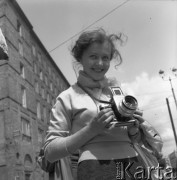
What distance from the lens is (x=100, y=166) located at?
4.11ft

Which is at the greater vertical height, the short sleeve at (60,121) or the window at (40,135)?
the window at (40,135)

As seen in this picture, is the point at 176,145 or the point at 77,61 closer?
the point at 77,61

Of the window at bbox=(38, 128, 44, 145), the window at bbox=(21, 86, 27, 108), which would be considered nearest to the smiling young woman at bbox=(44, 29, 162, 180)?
the window at bbox=(21, 86, 27, 108)

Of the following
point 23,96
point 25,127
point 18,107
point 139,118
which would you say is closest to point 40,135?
point 25,127

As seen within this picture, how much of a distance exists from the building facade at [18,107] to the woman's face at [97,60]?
1501 centimetres

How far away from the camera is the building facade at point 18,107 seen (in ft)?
52.3

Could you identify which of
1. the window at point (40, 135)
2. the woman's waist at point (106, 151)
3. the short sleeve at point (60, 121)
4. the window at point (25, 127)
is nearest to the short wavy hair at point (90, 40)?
the short sleeve at point (60, 121)

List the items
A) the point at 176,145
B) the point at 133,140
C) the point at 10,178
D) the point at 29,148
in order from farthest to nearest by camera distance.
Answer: the point at 176,145 < the point at 29,148 < the point at 10,178 < the point at 133,140

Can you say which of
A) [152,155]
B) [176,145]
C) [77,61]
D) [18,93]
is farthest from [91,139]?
[176,145]

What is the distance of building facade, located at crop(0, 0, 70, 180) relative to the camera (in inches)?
627

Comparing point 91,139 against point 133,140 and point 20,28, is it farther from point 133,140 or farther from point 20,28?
point 20,28

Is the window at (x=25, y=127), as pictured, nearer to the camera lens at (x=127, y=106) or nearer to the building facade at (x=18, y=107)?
the building facade at (x=18, y=107)

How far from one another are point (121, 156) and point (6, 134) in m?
15.6

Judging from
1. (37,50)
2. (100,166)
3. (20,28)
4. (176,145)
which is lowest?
(100,166)
